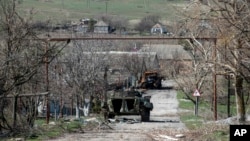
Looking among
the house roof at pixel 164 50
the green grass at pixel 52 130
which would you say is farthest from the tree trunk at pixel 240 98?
the house roof at pixel 164 50

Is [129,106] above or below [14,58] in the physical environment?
below

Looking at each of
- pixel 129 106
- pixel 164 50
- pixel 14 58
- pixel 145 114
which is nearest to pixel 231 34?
pixel 14 58

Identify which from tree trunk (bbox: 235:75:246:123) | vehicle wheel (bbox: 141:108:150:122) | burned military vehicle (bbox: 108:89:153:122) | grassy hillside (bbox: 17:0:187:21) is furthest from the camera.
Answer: grassy hillside (bbox: 17:0:187:21)

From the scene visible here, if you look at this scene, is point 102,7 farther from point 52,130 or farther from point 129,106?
point 52,130

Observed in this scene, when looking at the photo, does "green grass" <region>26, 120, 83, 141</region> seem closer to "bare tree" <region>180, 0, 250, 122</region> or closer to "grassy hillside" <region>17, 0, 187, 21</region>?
"bare tree" <region>180, 0, 250, 122</region>

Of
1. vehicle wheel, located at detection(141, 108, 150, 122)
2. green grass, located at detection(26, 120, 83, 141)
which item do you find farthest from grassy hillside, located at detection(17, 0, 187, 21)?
green grass, located at detection(26, 120, 83, 141)

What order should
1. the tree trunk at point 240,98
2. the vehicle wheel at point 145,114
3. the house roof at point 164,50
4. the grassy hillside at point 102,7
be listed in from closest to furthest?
the tree trunk at point 240,98
the vehicle wheel at point 145,114
the house roof at point 164,50
the grassy hillside at point 102,7

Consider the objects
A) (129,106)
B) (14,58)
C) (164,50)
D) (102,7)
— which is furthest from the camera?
(102,7)

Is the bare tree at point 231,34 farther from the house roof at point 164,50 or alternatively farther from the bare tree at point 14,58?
the house roof at point 164,50

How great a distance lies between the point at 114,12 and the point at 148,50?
1121 inches

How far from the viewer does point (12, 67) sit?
71.2 ft

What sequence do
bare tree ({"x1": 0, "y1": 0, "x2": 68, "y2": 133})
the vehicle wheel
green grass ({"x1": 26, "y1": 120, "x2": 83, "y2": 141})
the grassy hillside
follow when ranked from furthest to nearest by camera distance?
the grassy hillside < the vehicle wheel < bare tree ({"x1": 0, "y1": 0, "x2": 68, "y2": 133}) < green grass ({"x1": 26, "y1": 120, "x2": 83, "y2": 141})

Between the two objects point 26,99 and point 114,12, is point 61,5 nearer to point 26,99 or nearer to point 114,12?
point 114,12

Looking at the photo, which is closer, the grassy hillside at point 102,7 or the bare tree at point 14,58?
the bare tree at point 14,58
